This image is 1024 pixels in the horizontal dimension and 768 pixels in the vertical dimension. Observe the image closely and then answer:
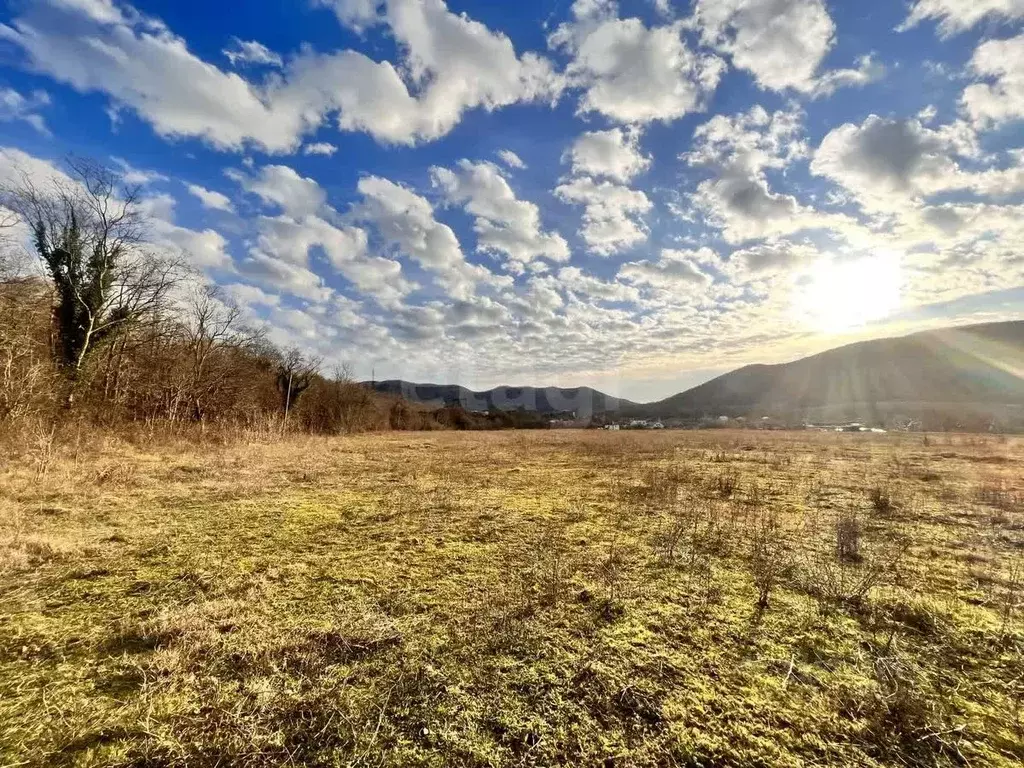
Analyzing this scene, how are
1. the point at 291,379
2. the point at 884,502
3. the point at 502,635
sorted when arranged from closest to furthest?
the point at 502,635, the point at 884,502, the point at 291,379

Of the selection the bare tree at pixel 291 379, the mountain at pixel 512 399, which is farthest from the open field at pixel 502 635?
the mountain at pixel 512 399

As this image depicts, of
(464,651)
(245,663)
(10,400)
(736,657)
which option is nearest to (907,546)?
(736,657)

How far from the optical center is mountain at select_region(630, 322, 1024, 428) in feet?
258

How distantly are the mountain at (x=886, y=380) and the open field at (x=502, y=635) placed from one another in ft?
247

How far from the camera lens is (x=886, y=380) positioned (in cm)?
9444

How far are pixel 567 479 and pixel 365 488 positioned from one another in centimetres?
488

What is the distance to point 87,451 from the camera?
1122 centimetres

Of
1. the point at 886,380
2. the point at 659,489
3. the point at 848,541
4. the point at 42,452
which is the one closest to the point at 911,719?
the point at 848,541

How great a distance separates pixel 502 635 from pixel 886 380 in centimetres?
12415

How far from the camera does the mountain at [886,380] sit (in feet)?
258

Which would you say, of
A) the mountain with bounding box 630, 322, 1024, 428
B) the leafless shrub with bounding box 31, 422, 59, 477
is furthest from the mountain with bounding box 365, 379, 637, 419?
the leafless shrub with bounding box 31, 422, 59, 477

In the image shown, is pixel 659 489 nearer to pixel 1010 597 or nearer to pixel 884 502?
pixel 884 502

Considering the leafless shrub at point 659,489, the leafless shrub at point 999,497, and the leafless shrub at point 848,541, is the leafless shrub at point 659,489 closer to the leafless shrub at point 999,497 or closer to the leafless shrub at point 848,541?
the leafless shrub at point 848,541

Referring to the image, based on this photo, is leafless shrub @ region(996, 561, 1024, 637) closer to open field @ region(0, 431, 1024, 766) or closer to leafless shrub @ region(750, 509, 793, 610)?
open field @ region(0, 431, 1024, 766)
